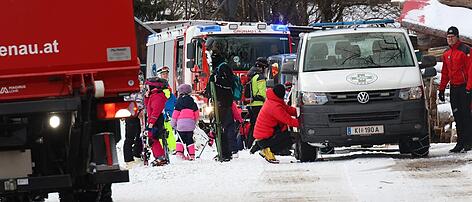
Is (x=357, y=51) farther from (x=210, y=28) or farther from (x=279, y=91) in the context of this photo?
(x=210, y=28)

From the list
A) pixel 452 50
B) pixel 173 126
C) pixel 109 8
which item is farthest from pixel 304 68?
pixel 109 8

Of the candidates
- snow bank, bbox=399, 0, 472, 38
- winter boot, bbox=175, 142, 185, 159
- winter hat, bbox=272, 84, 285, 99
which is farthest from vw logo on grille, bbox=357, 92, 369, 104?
snow bank, bbox=399, 0, 472, 38

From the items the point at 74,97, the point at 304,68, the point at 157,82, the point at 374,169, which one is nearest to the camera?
the point at 74,97

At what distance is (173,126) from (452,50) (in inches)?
195

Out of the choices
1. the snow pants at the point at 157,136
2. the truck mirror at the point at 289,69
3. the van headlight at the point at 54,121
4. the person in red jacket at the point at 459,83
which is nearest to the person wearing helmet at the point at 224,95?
the truck mirror at the point at 289,69

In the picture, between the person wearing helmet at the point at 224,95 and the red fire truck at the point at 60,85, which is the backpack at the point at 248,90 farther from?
the red fire truck at the point at 60,85

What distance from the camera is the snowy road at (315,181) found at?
10695 mm

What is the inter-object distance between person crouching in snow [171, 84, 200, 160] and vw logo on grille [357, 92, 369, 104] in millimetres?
3886

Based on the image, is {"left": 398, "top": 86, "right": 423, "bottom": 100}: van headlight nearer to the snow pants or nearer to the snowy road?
the snowy road

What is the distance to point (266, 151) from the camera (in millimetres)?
15445

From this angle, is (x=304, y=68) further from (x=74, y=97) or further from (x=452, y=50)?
(x=74, y=97)

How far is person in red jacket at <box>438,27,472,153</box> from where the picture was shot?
15.5 m

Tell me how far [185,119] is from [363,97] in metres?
3.99

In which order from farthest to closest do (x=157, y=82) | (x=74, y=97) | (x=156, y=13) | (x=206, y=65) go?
1. (x=156, y=13)
2. (x=206, y=65)
3. (x=157, y=82)
4. (x=74, y=97)
